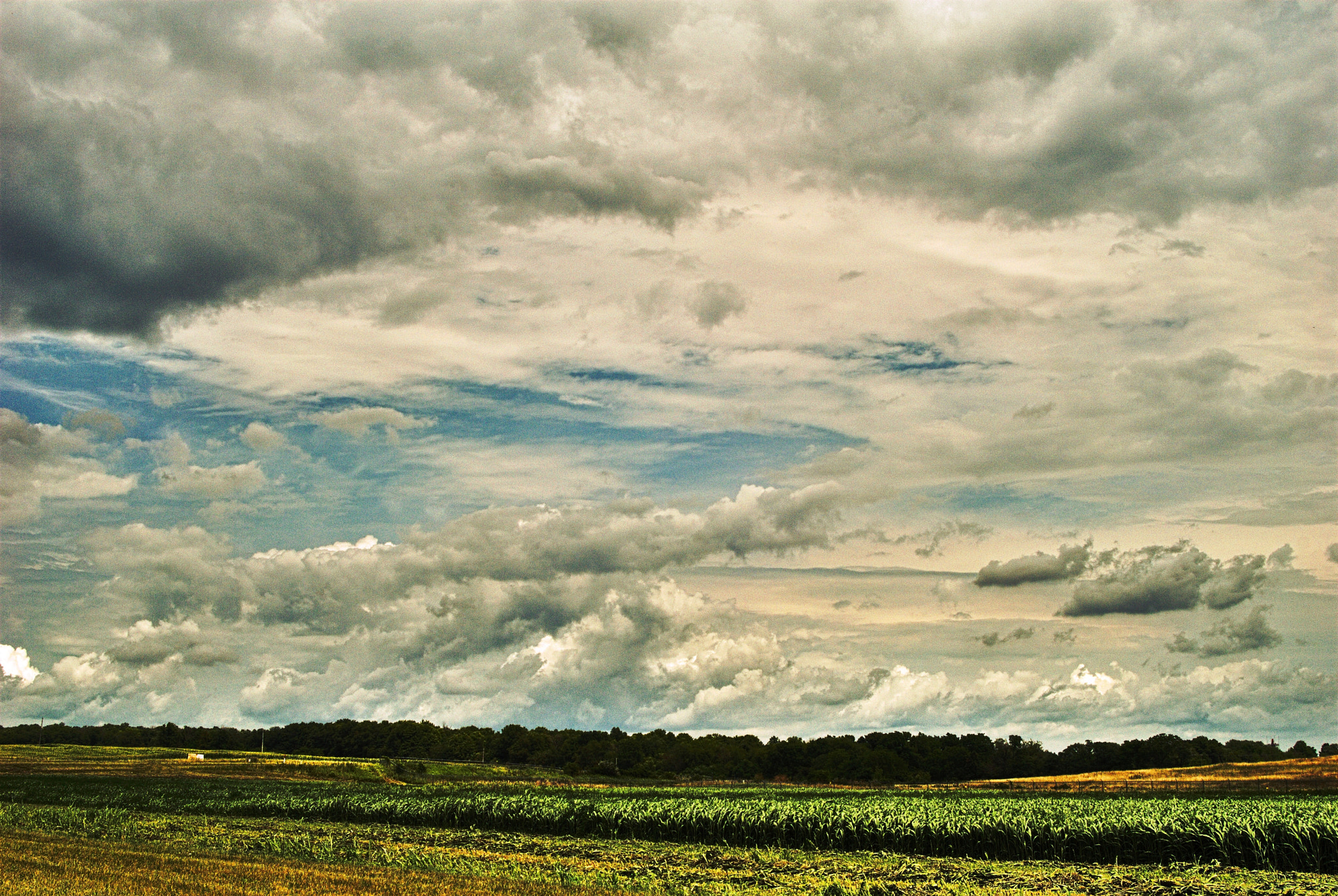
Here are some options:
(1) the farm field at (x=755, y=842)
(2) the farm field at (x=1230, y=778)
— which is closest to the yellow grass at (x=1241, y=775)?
(2) the farm field at (x=1230, y=778)

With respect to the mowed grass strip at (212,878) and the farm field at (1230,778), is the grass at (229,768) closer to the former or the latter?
the farm field at (1230,778)

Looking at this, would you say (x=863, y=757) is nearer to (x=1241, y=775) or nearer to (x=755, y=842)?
(x=1241, y=775)

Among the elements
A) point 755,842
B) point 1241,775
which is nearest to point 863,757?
point 1241,775

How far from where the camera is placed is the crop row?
29.1 meters

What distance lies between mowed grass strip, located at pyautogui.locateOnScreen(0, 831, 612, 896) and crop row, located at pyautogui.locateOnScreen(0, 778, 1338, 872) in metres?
17.3

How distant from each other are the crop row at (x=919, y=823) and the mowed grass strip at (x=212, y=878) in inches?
681

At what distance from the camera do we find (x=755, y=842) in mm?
37344

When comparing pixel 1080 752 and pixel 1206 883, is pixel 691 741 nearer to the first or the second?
pixel 1080 752

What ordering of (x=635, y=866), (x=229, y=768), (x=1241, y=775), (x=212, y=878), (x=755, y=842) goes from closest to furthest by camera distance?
(x=212, y=878)
(x=635, y=866)
(x=755, y=842)
(x=1241, y=775)
(x=229, y=768)

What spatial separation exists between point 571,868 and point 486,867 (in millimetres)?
2243

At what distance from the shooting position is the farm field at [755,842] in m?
24.0

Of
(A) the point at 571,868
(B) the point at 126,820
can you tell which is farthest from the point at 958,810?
(B) the point at 126,820

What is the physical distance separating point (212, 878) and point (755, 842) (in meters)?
22.1

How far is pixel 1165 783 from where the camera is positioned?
8338cm
